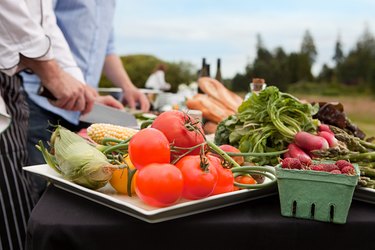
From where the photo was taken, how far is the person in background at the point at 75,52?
2398 millimetres

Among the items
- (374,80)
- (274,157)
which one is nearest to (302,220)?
(274,157)

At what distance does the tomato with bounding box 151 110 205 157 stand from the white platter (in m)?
0.11

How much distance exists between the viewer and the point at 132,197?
0.98m

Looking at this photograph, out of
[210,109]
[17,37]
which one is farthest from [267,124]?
[17,37]

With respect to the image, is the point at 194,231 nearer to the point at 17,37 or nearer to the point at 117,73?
the point at 17,37

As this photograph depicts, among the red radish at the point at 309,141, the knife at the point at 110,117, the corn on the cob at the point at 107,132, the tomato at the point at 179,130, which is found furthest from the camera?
the knife at the point at 110,117

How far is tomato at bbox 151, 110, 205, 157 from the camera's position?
3.23 feet

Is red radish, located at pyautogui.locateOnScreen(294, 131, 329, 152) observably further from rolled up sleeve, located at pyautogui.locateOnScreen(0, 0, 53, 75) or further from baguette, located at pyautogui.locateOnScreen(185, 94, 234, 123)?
rolled up sleeve, located at pyautogui.locateOnScreen(0, 0, 53, 75)

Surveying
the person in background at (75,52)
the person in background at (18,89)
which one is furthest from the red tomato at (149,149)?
the person in background at (75,52)

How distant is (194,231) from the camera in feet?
3.04

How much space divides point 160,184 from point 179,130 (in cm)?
14

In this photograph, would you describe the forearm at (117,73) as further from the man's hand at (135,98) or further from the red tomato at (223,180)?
the red tomato at (223,180)

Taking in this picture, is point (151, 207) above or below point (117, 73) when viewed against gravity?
above

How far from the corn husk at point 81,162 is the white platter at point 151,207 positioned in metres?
0.02
